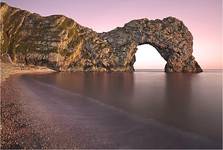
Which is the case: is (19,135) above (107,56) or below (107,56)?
below

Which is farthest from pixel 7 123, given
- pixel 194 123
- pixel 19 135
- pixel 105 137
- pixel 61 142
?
pixel 194 123

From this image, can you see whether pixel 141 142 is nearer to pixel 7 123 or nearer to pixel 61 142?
pixel 61 142

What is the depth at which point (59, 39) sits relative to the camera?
7421 inches

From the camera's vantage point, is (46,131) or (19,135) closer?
(19,135)

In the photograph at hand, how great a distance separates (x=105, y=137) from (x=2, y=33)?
7819 inches

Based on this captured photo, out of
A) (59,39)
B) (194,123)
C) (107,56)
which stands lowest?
(194,123)

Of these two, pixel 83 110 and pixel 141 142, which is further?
pixel 83 110

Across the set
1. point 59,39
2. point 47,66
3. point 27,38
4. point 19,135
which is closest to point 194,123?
point 19,135

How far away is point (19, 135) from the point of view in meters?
17.5

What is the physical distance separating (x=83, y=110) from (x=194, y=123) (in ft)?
40.6

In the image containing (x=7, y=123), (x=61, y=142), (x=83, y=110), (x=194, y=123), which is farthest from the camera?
(x=83, y=110)

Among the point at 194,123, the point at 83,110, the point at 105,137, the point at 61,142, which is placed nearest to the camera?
the point at 61,142

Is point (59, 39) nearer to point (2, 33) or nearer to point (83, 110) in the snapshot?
point (2, 33)

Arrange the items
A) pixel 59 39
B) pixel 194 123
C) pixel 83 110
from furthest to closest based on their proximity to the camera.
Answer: pixel 59 39
pixel 83 110
pixel 194 123
